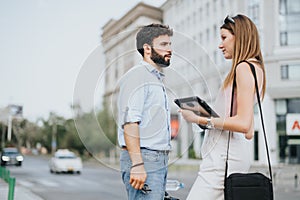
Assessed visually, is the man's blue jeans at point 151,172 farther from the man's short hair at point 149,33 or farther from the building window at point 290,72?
the building window at point 290,72

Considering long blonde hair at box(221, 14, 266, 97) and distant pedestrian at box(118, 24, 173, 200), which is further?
long blonde hair at box(221, 14, 266, 97)

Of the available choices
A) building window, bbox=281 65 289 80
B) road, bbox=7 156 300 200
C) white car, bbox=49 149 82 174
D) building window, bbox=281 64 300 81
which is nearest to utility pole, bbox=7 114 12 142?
road, bbox=7 156 300 200

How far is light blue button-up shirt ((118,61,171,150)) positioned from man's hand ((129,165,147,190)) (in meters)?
0.07

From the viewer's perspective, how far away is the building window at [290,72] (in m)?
11.8

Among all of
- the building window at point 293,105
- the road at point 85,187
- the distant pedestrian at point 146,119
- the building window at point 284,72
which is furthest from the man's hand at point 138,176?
the building window at point 284,72

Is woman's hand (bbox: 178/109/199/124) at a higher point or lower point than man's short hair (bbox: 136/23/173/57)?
lower

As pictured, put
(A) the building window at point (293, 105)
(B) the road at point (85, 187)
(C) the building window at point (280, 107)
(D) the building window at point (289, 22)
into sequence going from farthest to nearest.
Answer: (C) the building window at point (280, 107)
(D) the building window at point (289, 22)
(A) the building window at point (293, 105)
(B) the road at point (85, 187)

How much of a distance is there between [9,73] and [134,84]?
3.75m

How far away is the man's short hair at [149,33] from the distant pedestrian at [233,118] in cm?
21

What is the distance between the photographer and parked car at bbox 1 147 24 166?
5211mm

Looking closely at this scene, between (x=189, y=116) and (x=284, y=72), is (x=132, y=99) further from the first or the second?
(x=284, y=72)

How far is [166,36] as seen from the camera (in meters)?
1.34

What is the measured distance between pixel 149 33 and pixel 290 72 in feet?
38.0

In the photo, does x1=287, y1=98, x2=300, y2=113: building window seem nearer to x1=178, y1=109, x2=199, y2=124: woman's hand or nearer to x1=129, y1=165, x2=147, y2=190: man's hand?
x1=178, y1=109, x2=199, y2=124: woman's hand
